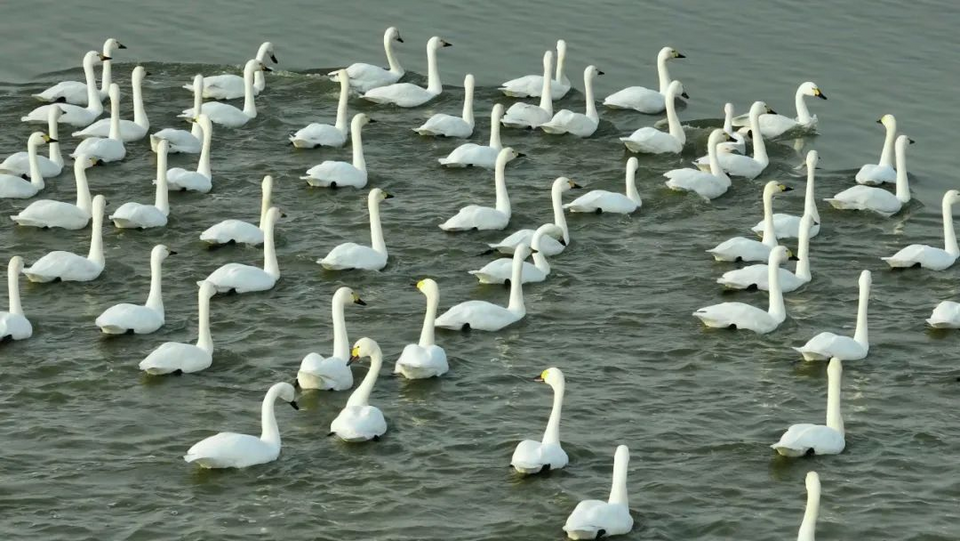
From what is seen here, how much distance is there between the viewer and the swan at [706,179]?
25141mm

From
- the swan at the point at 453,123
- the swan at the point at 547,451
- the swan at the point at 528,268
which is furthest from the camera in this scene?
the swan at the point at 453,123

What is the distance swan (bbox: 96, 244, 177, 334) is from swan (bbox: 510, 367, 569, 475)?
4738mm

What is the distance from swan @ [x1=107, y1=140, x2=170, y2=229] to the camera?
76.3 ft

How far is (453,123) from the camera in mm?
27219

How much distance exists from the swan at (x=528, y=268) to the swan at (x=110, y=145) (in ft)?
19.8

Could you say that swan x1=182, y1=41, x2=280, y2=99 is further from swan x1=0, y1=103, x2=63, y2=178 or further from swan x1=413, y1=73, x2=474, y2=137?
swan x1=0, y1=103, x2=63, y2=178

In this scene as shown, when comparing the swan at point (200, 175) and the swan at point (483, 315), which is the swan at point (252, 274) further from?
the swan at point (200, 175)

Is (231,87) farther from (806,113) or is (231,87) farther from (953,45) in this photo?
(953,45)

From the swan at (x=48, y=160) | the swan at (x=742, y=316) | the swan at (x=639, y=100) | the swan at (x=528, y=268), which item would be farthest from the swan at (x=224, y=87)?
the swan at (x=742, y=316)

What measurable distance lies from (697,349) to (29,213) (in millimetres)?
8364

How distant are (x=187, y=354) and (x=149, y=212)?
4496mm

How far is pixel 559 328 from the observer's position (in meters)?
21.1

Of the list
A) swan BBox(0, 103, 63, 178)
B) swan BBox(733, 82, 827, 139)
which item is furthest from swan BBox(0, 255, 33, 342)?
swan BBox(733, 82, 827, 139)

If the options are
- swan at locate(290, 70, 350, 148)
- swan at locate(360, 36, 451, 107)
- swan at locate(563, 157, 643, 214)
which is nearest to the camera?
swan at locate(563, 157, 643, 214)
